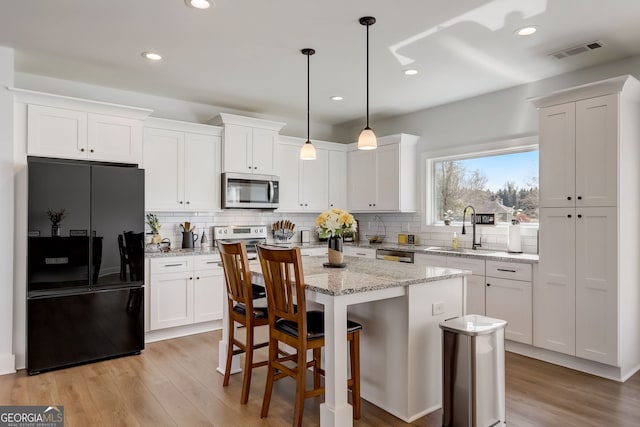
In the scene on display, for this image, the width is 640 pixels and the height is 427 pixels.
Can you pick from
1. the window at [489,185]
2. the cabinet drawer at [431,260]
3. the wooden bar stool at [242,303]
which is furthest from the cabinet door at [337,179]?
the wooden bar stool at [242,303]

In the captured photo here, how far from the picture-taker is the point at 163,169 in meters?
4.48

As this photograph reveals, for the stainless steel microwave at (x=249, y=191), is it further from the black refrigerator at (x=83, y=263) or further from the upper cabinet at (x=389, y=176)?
the upper cabinet at (x=389, y=176)

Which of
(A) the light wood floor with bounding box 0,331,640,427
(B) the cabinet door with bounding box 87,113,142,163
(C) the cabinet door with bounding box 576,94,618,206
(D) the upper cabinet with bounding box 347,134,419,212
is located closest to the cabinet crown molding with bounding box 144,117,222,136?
(B) the cabinet door with bounding box 87,113,142,163

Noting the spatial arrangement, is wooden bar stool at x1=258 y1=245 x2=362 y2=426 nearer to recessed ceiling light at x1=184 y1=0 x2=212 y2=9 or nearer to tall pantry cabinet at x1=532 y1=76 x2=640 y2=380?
recessed ceiling light at x1=184 y1=0 x2=212 y2=9

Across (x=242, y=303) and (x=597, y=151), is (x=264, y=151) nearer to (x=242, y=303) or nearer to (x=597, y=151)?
(x=242, y=303)

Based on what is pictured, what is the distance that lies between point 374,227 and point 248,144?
2.33 m

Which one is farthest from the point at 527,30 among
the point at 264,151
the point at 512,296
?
the point at 264,151

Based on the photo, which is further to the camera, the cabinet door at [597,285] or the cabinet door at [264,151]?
the cabinet door at [264,151]

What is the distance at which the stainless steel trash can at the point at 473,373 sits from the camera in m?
2.34

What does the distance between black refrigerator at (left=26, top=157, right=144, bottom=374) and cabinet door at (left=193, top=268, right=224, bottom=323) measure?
2.28ft

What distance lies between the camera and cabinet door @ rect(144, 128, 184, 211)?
439 cm

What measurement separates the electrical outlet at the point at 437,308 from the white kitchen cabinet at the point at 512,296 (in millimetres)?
1449

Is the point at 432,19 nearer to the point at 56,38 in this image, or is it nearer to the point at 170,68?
the point at 170,68

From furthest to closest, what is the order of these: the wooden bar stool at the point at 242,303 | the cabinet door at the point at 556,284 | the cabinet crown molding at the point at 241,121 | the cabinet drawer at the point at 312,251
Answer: the cabinet drawer at the point at 312,251 < the cabinet crown molding at the point at 241,121 < the cabinet door at the point at 556,284 < the wooden bar stool at the point at 242,303
